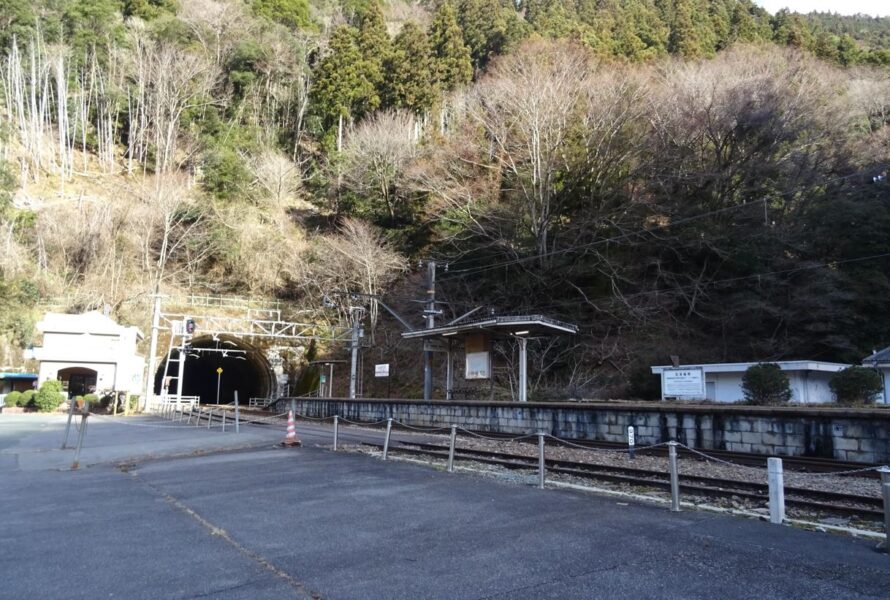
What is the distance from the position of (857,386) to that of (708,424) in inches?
419

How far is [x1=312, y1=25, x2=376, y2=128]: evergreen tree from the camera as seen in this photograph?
50062mm

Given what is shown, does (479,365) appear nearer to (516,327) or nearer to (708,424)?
(516,327)

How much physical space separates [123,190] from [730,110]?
139 feet

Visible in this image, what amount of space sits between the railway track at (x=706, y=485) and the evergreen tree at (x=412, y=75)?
3908 centimetres

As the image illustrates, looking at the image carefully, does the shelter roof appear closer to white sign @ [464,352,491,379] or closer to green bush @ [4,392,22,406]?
white sign @ [464,352,491,379]

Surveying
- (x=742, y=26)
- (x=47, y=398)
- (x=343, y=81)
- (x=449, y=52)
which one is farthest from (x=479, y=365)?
(x=742, y=26)

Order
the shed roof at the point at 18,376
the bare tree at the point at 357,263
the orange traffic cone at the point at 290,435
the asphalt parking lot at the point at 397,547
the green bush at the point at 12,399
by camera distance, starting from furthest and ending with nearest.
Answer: the bare tree at the point at 357,263 → the shed roof at the point at 18,376 → the green bush at the point at 12,399 → the orange traffic cone at the point at 290,435 → the asphalt parking lot at the point at 397,547

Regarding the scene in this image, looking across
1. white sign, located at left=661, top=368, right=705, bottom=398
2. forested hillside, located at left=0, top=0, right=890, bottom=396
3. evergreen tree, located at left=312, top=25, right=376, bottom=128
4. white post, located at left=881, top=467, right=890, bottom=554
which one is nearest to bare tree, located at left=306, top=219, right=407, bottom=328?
forested hillside, located at left=0, top=0, right=890, bottom=396

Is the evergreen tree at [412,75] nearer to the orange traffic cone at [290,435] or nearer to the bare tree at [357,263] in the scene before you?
the bare tree at [357,263]

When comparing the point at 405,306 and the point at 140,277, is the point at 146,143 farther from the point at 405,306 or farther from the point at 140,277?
the point at 405,306

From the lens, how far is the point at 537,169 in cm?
3164

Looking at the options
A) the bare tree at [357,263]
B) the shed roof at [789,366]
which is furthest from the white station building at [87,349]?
the shed roof at [789,366]

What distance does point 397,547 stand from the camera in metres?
5.50

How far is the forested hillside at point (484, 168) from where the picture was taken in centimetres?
3075
